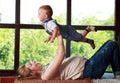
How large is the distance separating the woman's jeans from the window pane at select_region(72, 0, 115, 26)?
67 centimetres

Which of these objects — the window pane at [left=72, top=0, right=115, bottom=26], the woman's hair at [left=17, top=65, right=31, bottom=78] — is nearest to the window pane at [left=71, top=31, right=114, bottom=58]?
the window pane at [left=72, top=0, right=115, bottom=26]

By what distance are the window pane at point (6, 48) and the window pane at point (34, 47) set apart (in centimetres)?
10

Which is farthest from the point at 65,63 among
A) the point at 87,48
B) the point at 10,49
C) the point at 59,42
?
the point at 10,49

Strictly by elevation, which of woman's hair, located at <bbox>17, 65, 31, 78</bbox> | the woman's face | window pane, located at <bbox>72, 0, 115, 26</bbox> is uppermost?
window pane, located at <bbox>72, 0, 115, 26</bbox>

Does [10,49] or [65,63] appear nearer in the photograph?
[65,63]

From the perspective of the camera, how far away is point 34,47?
2.67m

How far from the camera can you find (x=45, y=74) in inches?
77.0

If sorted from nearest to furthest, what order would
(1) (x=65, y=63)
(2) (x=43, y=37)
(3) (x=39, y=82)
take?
(3) (x=39, y=82) → (1) (x=65, y=63) → (2) (x=43, y=37)

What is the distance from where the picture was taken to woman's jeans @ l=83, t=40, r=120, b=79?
2.06 meters

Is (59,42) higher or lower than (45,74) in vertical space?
higher

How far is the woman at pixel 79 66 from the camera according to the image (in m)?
2.00

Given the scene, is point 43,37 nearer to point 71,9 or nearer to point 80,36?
point 71,9

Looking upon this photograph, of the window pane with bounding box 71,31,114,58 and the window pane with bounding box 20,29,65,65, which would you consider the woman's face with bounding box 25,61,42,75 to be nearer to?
the window pane with bounding box 20,29,65,65

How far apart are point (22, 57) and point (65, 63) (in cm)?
73
